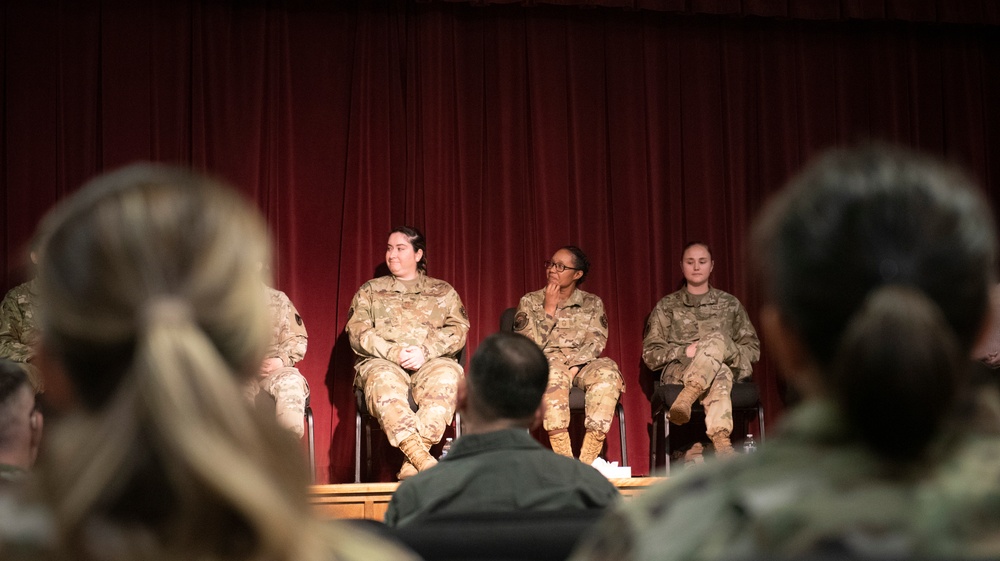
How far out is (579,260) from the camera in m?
5.73

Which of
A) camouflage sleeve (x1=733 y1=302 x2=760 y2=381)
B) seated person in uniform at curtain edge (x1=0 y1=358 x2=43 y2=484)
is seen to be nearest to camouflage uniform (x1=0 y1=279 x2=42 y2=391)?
seated person in uniform at curtain edge (x1=0 y1=358 x2=43 y2=484)

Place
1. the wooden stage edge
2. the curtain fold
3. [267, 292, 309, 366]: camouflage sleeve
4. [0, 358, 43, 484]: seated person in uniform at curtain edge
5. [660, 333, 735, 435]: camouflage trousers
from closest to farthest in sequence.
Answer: [0, 358, 43, 484]: seated person in uniform at curtain edge < the wooden stage edge < [267, 292, 309, 366]: camouflage sleeve < [660, 333, 735, 435]: camouflage trousers < the curtain fold

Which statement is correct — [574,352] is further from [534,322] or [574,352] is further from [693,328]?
Answer: [693,328]

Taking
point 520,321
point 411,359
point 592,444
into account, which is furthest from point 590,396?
point 411,359

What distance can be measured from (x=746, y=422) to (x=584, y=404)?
1.25 meters

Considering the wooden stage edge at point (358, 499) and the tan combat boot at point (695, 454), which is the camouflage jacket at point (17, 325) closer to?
the wooden stage edge at point (358, 499)

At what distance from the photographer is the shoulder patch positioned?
18.2 feet

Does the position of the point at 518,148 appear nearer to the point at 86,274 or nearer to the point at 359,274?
the point at 359,274

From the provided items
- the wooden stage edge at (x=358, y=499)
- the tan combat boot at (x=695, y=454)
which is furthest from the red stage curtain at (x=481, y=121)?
the wooden stage edge at (x=358, y=499)

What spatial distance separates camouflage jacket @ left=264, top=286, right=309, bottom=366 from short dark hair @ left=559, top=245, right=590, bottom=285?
151 centimetres

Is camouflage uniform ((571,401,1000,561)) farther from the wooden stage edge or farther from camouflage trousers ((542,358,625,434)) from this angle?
camouflage trousers ((542,358,625,434))

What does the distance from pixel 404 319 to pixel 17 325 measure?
1811 mm

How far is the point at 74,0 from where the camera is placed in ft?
18.3

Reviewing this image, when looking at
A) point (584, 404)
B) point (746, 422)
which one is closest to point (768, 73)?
point (746, 422)
